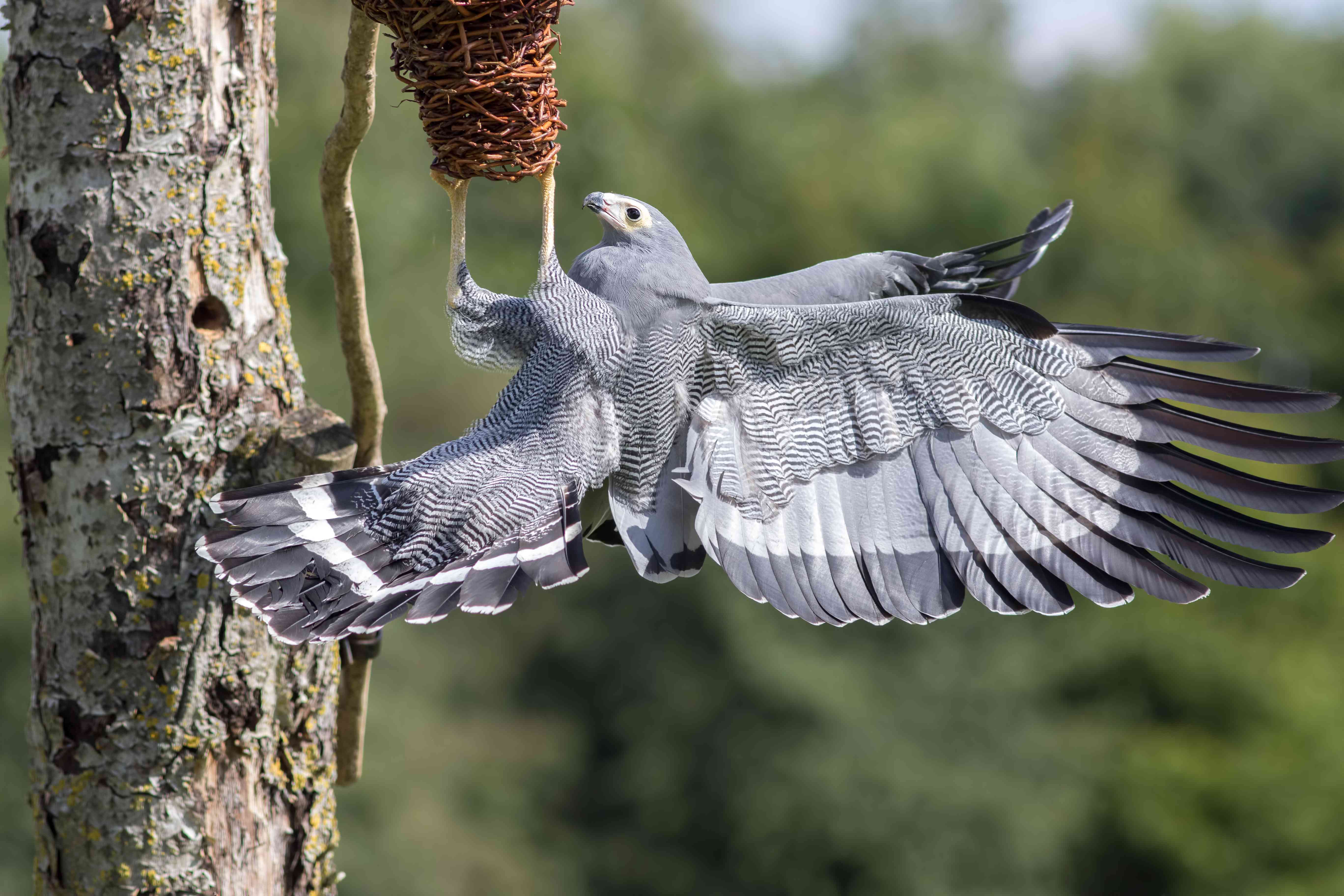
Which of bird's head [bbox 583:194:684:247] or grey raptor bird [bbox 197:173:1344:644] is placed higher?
bird's head [bbox 583:194:684:247]

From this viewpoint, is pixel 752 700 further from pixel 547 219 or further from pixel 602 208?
pixel 547 219

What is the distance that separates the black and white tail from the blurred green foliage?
33.7 ft

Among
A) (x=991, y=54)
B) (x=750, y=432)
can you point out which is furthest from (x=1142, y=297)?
(x=750, y=432)

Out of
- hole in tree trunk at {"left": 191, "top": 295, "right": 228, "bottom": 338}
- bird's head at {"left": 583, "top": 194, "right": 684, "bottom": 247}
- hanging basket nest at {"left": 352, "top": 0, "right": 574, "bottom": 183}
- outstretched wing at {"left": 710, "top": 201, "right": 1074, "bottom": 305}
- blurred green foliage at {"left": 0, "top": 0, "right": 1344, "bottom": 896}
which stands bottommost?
blurred green foliage at {"left": 0, "top": 0, "right": 1344, "bottom": 896}

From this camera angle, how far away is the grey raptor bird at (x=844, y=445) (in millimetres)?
3209

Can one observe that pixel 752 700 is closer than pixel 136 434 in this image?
No

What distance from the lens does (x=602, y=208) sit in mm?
3576

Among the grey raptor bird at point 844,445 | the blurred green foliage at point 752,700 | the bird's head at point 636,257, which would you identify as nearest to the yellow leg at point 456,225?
the grey raptor bird at point 844,445

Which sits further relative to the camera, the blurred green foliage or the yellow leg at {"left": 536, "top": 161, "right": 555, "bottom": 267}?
the blurred green foliage

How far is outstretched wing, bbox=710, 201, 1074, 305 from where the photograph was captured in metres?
3.67

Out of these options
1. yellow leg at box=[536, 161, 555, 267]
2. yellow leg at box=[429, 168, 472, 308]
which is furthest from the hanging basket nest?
yellow leg at box=[536, 161, 555, 267]

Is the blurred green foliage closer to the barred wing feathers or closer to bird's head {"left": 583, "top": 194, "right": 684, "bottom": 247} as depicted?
bird's head {"left": 583, "top": 194, "right": 684, "bottom": 247}

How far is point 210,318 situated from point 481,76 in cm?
124

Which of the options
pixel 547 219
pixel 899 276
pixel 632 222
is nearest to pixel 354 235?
pixel 547 219
